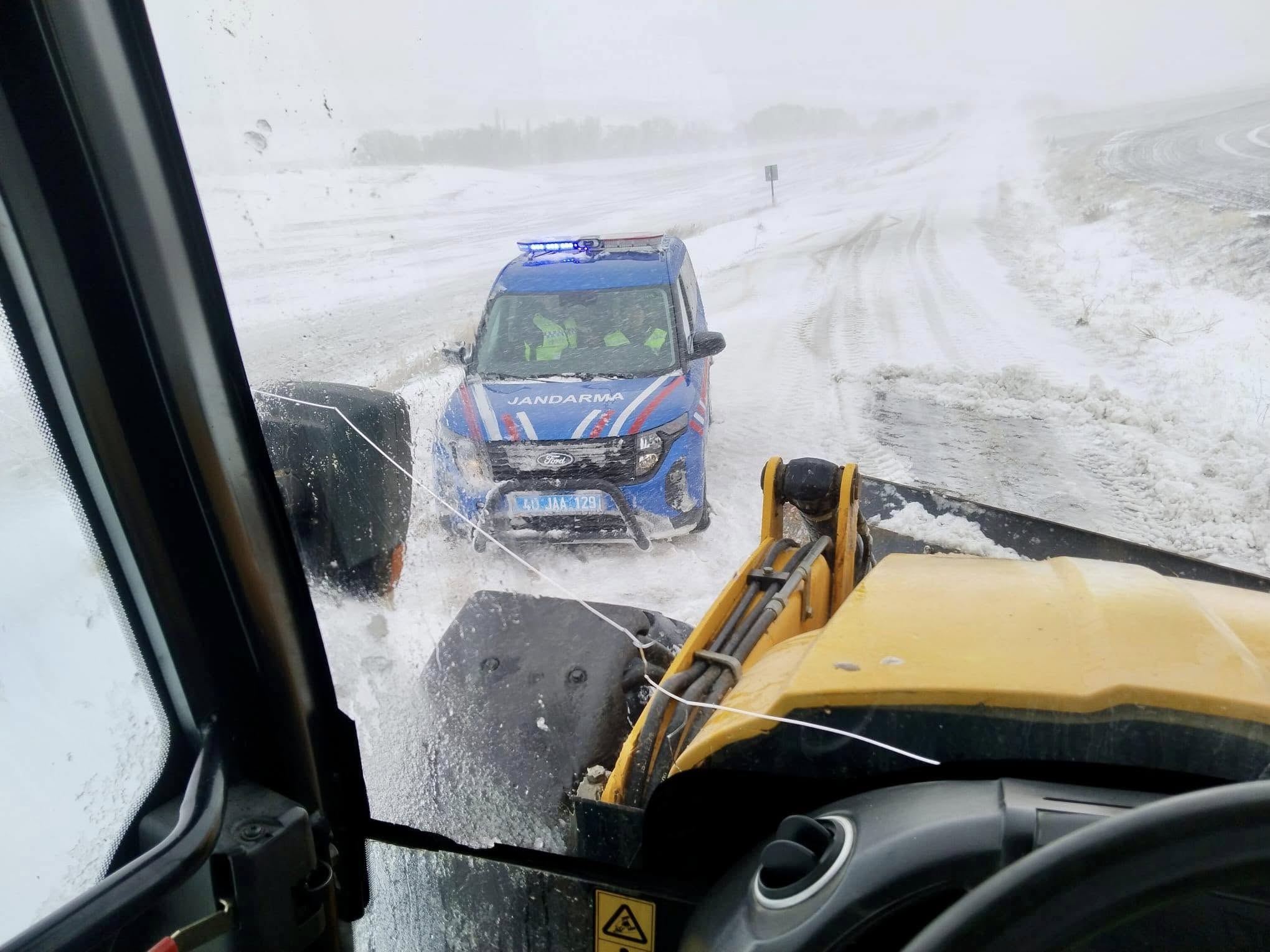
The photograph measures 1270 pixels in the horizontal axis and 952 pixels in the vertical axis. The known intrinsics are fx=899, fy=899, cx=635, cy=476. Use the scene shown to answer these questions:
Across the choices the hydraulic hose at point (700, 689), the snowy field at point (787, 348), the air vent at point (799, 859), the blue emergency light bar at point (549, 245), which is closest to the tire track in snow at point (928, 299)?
the snowy field at point (787, 348)

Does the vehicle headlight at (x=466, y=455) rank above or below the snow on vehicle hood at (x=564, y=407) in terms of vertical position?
above

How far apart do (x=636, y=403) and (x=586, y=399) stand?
9.0 inches

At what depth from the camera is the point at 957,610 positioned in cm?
137

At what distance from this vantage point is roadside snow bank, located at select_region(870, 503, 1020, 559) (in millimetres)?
3451

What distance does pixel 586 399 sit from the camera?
3260mm

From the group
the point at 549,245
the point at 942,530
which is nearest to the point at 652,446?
the point at 549,245

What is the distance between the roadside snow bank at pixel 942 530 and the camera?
345cm

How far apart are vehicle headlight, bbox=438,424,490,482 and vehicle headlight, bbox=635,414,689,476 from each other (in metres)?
0.87

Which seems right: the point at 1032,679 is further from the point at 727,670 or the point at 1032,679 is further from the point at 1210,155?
the point at 1210,155

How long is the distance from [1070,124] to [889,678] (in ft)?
9.33

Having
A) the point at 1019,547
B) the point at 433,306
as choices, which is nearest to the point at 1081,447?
the point at 1019,547

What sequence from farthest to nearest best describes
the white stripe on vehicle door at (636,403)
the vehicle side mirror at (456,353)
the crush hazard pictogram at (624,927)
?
the white stripe on vehicle door at (636,403)
the vehicle side mirror at (456,353)
the crush hazard pictogram at (624,927)

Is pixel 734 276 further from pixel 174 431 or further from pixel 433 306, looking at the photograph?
pixel 174 431

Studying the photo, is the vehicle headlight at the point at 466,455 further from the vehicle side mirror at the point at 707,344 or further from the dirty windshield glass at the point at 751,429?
the vehicle side mirror at the point at 707,344
